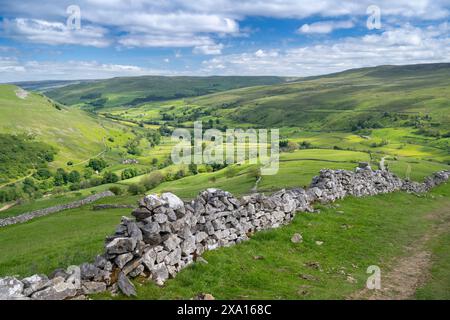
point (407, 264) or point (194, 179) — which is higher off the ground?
point (407, 264)

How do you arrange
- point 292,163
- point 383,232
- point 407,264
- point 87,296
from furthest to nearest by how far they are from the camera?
point 292,163 < point 383,232 < point 407,264 < point 87,296

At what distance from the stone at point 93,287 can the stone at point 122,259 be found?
1.14 m

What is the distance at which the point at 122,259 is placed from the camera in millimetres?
17719

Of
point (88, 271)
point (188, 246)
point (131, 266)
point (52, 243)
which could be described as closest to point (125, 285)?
point (131, 266)

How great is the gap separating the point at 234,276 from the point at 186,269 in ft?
8.07

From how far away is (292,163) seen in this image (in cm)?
11556

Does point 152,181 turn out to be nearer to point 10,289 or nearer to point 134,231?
point 134,231

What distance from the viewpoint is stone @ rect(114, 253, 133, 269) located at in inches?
695

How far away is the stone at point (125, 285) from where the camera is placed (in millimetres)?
16750

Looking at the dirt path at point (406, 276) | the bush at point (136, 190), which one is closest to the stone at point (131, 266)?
the dirt path at point (406, 276)

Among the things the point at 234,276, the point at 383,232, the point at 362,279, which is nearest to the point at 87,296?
the point at 234,276
